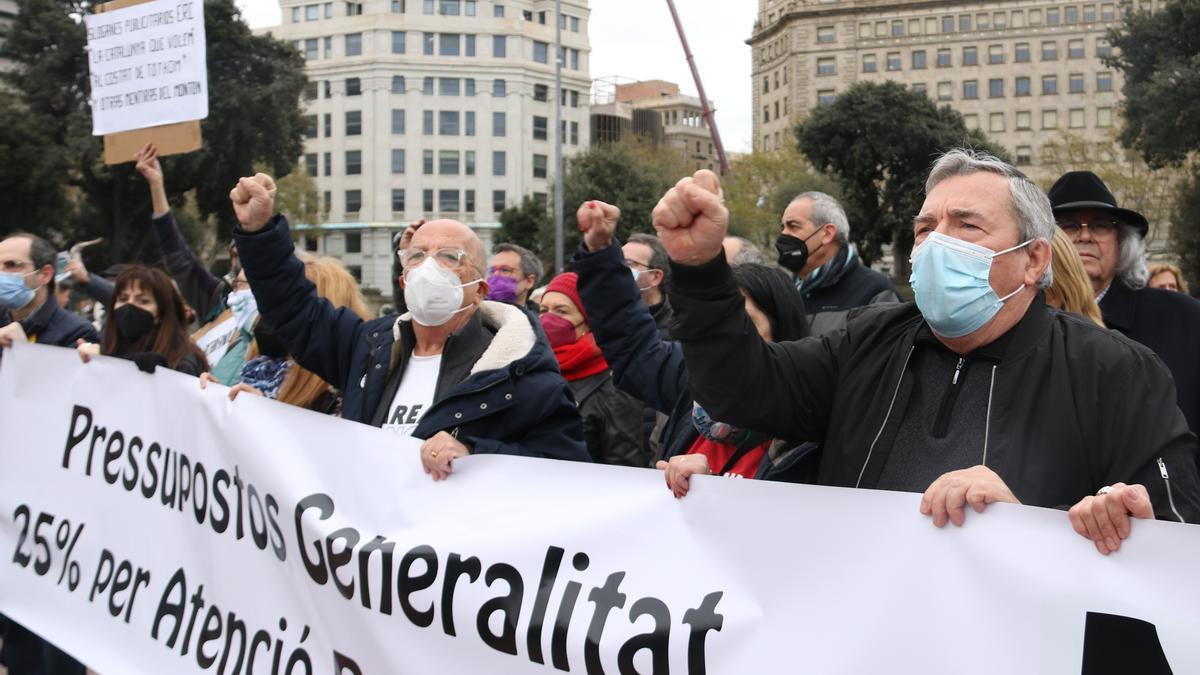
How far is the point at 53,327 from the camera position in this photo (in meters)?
4.84

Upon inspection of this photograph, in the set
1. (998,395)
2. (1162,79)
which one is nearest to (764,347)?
(998,395)

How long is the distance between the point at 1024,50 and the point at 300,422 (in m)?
101

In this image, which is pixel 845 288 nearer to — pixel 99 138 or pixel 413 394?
pixel 413 394

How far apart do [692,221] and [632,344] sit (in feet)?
3.99

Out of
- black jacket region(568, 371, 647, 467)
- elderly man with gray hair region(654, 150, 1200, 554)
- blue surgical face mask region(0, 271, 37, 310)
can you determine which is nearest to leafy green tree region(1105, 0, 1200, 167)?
black jacket region(568, 371, 647, 467)

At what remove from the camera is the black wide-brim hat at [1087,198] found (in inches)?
145

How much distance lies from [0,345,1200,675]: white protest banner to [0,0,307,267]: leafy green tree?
33.1 m

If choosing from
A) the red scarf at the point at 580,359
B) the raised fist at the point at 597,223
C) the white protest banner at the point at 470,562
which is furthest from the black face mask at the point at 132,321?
the raised fist at the point at 597,223

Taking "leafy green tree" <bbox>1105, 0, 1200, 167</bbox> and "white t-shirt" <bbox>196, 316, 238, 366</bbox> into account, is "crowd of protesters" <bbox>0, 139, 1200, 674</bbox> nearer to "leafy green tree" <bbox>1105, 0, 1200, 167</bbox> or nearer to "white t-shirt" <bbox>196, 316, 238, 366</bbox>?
"white t-shirt" <bbox>196, 316, 238, 366</bbox>

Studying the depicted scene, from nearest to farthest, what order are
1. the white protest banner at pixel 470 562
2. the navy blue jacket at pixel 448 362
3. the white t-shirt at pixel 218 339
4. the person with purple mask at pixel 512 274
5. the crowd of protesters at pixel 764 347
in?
the white protest banner at pixel 470 562 < the crowd of protesters at pixel 764 347 < the navy blue jacket at pixel 448 362 < the white t-shirt at pixel 218 339 < the person with purple mask at pixel 512 274

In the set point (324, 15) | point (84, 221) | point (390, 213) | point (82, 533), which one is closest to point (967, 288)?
point (82, 533)

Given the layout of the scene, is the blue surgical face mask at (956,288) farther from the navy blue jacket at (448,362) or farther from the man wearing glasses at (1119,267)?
the man wearing glasses at (1119,267)

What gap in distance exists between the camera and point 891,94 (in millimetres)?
48906

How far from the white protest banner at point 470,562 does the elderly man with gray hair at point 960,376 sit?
0.12m
